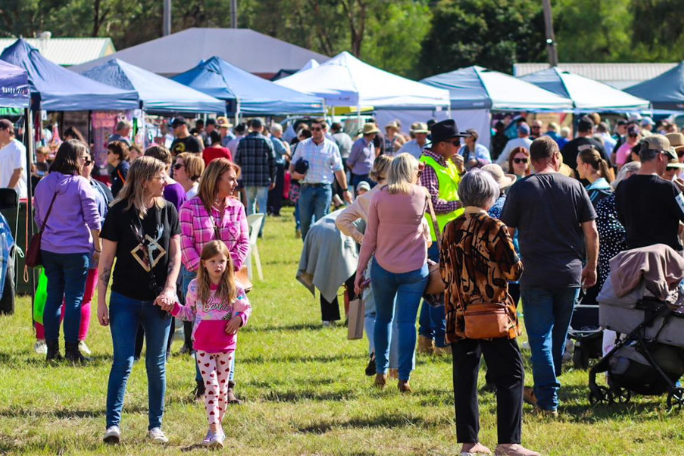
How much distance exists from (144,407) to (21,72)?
3582mm

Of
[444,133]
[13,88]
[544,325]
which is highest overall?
[13,88]

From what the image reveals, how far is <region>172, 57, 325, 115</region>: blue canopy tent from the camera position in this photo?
770 inches

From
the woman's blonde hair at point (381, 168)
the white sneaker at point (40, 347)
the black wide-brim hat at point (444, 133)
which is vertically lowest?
the white sneaker at point (40, 347)

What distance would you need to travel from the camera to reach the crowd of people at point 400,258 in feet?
19.9

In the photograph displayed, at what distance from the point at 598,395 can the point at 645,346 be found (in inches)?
19.4

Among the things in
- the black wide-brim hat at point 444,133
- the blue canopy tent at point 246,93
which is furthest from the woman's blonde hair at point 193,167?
the blue canopy tent at point 246,93

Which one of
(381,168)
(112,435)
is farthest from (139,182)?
(381,168)

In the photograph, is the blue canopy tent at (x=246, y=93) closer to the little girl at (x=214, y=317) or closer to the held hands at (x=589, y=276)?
the held hands at (x=589, y=276)

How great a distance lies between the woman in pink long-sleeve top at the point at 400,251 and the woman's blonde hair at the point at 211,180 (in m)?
1.22

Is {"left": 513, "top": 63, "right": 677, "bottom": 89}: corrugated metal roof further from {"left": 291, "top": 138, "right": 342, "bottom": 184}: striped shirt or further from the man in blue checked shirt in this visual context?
the man in blue checked shirt

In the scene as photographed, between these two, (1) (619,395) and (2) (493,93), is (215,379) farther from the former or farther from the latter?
(2) (493,93)

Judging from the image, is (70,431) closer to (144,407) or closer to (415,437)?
(144,407)

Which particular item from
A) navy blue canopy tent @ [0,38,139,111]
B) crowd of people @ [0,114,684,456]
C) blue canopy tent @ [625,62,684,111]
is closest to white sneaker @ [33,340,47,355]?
crowd of people @ [0,114,684,456]

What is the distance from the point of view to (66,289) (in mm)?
8906
